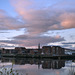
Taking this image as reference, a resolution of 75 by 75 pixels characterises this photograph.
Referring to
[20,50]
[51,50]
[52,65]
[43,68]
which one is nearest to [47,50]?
[51,50]

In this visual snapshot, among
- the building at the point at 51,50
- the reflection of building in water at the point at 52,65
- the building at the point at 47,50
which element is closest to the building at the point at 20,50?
the building at the point at 47,50

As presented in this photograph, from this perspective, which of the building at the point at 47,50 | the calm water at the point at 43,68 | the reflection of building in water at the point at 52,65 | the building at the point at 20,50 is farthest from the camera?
the building at the point at 20,50

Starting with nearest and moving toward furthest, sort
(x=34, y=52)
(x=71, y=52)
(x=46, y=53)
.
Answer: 1. (x=46, y=53)
2. (x=34, y=52)
3. (x=71, y=52)

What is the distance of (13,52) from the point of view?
137125 mm

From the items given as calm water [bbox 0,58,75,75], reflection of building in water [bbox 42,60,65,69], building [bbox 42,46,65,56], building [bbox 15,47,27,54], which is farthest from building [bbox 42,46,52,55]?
calm water [bbox 0,58,75,75]

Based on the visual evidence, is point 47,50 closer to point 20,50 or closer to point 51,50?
point 51,50

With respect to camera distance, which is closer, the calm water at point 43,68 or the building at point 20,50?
the calm water at point 43,68

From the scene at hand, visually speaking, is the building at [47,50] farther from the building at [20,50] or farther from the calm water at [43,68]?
the calm water at [43,68]

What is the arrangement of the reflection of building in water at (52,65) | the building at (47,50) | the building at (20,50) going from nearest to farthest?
the reflection of building in water at (52,65), the building at (47,50), the building at (20,50)

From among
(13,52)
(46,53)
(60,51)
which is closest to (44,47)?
(46,53)

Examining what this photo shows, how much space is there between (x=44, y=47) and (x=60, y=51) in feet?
42.9

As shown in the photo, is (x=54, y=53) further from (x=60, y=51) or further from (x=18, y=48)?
(x=18, y=48)

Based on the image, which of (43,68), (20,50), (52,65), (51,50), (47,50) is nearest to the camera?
(43,68)

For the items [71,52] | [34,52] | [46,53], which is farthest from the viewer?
[71,52]
